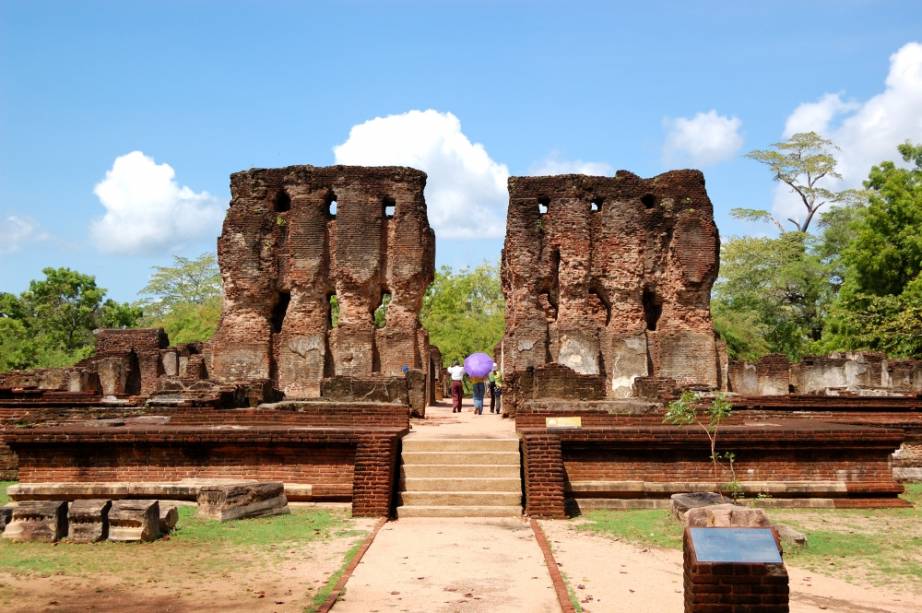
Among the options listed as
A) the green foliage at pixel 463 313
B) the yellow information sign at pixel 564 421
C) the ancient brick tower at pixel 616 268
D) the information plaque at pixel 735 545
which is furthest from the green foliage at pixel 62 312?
the information plaque at pixel 735 545

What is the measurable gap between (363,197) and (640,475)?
15.9 m

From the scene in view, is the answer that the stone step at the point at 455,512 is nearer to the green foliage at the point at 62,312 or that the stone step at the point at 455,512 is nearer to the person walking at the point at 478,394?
the person walking at the point at 478,394

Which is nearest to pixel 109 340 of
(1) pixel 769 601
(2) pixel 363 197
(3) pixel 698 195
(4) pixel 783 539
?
(2) pixel 363 197

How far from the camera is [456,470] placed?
409 inches

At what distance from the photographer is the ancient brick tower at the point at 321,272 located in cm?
2428

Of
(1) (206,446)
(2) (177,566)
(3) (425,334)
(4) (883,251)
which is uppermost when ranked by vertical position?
(4) (883,251)

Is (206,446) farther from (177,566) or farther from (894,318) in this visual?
(894,318)

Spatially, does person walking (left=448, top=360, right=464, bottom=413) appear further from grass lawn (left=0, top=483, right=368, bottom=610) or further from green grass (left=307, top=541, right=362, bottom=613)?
green grass (left=307, top=541, right=362, bottom=613)

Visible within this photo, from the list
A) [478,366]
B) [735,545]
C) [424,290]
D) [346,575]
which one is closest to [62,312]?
[424,290]

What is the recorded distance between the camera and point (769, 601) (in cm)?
466

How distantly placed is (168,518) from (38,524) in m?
1.09

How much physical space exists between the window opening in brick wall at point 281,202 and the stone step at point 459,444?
1556 centimetres

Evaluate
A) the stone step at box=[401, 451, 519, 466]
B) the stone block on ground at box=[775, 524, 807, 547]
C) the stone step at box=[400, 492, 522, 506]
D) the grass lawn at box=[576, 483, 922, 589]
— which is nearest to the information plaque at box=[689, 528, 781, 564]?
the grass lawn at box=[576, 483, 922, 589]

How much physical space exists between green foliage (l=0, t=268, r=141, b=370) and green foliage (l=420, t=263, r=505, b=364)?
613 inches
